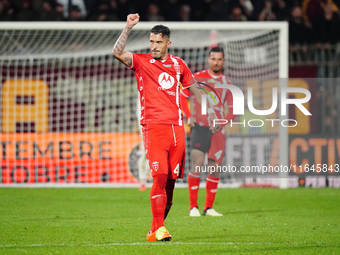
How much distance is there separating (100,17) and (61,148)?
3608 millimetres

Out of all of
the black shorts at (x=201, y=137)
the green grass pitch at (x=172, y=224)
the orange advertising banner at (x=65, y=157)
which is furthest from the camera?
the orange advertising banner at (x=65, y=157)

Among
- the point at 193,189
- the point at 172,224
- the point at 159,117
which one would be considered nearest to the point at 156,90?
the point at 159,117

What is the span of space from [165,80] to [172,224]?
1961mm

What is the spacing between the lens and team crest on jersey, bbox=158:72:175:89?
6.47m

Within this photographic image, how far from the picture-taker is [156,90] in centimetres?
646

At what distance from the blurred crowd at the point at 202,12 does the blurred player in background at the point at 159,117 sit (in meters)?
9.53

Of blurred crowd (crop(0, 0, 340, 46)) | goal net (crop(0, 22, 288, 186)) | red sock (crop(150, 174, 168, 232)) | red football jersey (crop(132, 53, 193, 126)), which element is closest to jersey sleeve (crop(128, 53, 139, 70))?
red football jersey (crop(132, 53, 193, 126))

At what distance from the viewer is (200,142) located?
9008 millimetres

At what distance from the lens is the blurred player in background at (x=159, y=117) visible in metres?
6.36

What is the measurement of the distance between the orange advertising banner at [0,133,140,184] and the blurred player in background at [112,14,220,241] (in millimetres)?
7392

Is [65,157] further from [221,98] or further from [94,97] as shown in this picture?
[221,98]

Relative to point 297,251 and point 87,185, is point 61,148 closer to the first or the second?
point 87,185

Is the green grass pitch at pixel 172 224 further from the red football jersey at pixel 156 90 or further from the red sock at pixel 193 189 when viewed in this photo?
the red football jersey at pixel 156 90

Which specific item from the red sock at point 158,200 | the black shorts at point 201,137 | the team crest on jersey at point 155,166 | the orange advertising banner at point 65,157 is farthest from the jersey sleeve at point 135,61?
the orange advertising banner at point 65,157
